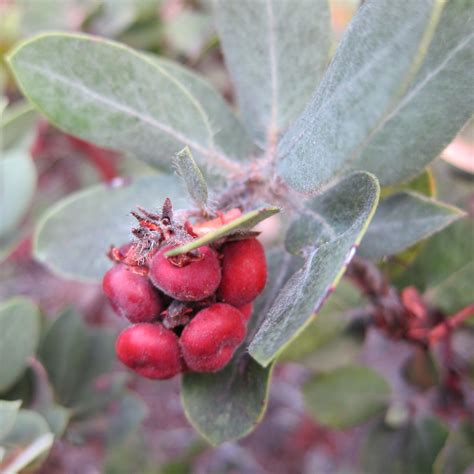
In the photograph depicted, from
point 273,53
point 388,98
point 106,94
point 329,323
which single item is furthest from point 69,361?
point 388,98

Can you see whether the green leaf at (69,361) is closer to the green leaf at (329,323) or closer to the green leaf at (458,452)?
the green leaf at (329,323)

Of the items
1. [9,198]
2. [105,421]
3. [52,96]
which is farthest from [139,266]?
[105,421]

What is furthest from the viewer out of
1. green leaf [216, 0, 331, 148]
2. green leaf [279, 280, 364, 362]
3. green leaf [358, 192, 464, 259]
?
green leaf [279, 280, 364, 362]

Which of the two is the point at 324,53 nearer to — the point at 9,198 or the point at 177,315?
the point at 177,315

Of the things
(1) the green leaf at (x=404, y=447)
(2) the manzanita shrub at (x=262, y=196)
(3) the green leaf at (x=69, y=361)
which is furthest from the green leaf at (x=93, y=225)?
(1) the green leaf at (x=404, y=447)

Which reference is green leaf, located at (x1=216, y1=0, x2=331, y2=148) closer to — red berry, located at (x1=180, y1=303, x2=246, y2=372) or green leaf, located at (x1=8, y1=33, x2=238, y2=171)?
green leaf, located at (x1=8, y1=33, x2=238, y2=171)

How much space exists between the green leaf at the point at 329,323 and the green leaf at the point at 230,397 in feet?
1.21

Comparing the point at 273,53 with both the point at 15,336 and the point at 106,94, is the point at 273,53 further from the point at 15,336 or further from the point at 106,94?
the point at 15,336

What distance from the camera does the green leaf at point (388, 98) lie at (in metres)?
0.49

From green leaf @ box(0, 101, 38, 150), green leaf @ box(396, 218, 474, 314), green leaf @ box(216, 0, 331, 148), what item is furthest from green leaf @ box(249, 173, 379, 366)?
green leaf @ box(0, 101, 38, 150)

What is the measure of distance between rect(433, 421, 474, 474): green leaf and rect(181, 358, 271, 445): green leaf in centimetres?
65

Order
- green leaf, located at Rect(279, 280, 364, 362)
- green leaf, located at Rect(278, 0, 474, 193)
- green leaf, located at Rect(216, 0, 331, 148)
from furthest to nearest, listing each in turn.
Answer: green leaf, located at Rect(279, 280, 364, 362), green leaf, located at Rect(216, 0, 331, 148), green leaf, located at Rect(278, 0, 474, 193)

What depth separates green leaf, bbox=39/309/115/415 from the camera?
1324mm

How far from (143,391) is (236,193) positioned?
68.6 inches
